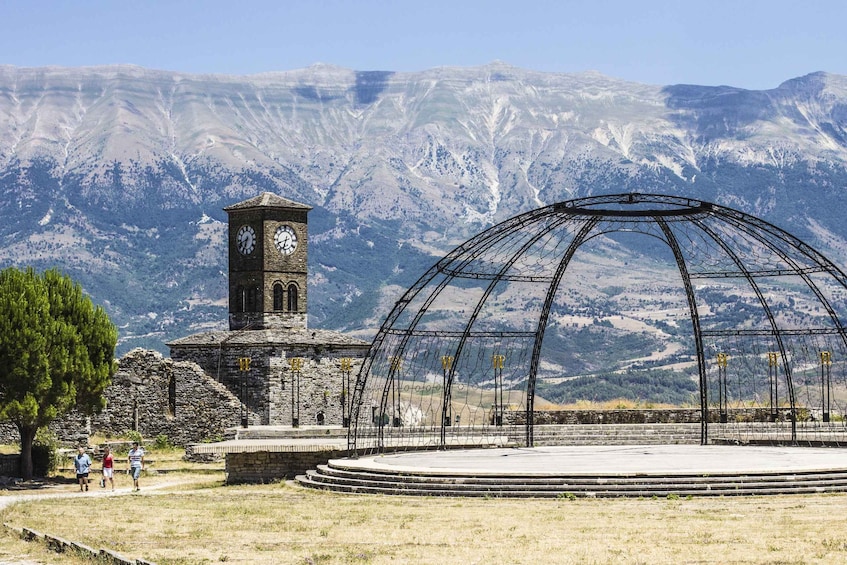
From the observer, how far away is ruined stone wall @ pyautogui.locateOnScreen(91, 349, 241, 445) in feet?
228

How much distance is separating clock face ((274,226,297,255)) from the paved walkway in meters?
32.4

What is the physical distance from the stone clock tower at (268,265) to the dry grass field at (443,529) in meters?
40.3

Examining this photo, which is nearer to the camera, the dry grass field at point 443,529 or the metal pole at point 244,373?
the dry grass field at point 443,529

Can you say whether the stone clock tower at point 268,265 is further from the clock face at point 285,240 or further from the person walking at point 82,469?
the person walking at point 82,469

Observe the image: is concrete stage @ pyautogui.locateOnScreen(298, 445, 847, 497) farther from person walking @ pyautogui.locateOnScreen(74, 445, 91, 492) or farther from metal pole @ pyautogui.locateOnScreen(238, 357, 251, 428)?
metal pole @ pyautogui.locateOnScreen(238, 357, 251, 428)

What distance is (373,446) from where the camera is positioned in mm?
51094

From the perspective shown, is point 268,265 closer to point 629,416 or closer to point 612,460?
point 629,416

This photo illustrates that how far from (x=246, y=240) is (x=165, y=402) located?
14.4m

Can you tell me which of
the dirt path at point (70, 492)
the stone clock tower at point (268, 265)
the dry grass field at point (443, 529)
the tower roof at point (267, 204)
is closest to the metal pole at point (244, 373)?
the stone clock tower at point (268, 265)

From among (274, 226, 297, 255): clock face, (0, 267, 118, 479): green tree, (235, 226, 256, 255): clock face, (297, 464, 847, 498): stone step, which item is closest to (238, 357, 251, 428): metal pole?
(235, 226, 256, 255): clock face

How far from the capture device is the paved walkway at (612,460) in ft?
133

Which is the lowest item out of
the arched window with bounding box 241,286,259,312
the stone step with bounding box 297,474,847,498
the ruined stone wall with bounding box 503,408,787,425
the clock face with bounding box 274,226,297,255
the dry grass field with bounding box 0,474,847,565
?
the dry grass field with bounding box 0,474,847,565

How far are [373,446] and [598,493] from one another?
13.5 meters

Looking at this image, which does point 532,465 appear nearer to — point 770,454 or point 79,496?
point 770,454
